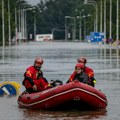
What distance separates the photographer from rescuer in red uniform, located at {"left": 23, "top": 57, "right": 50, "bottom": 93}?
18281 millimetres

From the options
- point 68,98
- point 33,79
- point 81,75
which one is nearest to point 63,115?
point 68,98

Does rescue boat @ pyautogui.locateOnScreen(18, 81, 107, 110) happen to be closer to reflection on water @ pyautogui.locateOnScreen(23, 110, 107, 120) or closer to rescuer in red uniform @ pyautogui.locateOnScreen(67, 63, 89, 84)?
reflection on water @ pyautogui.locateOnScreen(23, 110, 107, 120)

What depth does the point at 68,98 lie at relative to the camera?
17.0 metres

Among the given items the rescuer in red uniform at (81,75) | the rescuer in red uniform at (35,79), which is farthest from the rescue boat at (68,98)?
the rescuer in red uniform at (81,75)

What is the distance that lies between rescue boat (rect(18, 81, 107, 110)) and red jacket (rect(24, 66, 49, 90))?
36cm

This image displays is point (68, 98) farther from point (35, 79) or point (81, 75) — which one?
point (35, 79)

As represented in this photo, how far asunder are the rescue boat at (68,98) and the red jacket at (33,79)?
0.36 m

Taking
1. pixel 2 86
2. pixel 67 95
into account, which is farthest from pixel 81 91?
pixel 2 86

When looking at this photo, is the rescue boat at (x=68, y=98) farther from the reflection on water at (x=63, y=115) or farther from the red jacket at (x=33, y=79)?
the red jacket at (x=33, y=79)

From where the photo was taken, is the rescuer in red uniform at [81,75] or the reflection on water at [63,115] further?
the rescuer in red uniform at [81,75]

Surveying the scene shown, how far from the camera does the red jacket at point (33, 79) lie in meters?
18.3

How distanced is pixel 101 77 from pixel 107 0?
110m

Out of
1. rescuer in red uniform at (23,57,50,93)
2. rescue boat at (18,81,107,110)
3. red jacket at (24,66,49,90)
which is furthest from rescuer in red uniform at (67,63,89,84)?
red jacket at (24,66,49,90)

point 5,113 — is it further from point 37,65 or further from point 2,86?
point 2,86
